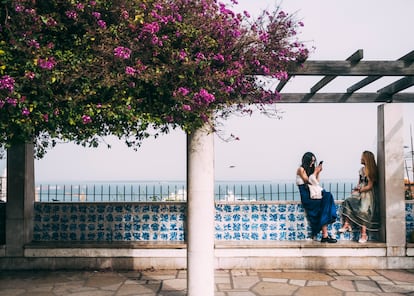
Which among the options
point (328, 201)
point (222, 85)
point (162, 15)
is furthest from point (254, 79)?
point (328, 201)

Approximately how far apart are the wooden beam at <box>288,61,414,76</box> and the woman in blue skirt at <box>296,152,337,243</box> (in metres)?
2.14

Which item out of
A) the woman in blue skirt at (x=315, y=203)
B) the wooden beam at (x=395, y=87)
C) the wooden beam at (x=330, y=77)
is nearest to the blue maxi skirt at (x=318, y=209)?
the woman in blue skirt at (x=315, y=203)

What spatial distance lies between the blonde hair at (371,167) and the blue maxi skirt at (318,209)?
852 mm

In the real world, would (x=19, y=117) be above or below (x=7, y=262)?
above

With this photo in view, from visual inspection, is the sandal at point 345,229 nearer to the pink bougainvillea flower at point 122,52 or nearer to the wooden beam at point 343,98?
the wooden beam at point 343,98

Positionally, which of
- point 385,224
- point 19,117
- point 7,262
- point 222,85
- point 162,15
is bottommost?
point 7,262

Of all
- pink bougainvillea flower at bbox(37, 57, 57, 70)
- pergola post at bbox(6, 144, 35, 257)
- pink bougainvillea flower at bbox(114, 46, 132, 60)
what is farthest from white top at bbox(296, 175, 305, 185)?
pink bougainvillea flower at bbox(37, 57, 57, 70)

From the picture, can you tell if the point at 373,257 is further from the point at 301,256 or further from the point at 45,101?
the point at 45,101

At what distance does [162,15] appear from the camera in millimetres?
5016

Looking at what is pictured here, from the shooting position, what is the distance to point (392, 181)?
809cm

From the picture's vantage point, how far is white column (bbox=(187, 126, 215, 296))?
5609 mm

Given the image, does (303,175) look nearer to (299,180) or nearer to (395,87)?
(299,180)

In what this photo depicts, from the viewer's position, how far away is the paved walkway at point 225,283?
6.53m

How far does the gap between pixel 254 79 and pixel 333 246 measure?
3816 mm
